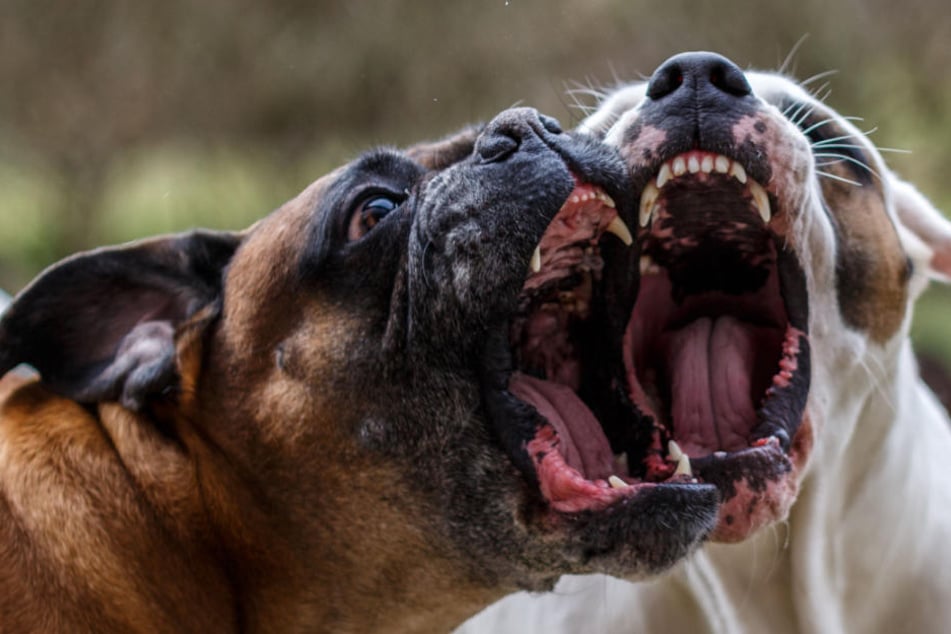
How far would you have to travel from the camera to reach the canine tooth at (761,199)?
217 cm

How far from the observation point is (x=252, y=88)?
4316 mm

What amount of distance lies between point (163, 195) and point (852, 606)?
2.87 m

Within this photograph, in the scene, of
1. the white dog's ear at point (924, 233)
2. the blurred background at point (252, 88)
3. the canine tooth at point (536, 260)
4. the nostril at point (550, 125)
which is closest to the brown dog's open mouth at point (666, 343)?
the canine tooth at point (536, 260)

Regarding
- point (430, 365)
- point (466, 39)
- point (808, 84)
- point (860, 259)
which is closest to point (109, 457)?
point (430, 365)

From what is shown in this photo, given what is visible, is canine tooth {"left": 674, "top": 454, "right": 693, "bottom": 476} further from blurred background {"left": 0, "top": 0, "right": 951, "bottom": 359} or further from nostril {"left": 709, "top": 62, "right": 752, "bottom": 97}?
blurred background {"left": 0, "top": 0, "right": 951, "bottom": 359}

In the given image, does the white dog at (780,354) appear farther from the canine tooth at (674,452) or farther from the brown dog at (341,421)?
the brown dog at (341,421)

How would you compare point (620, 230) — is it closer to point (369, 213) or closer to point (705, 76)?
point (705, 76)

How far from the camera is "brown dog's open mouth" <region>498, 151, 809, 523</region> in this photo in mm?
2033

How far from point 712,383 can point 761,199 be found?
1.26 feet

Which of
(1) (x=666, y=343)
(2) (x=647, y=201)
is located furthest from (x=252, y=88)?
(2) (x=647, y=201)

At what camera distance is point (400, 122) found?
157 inches

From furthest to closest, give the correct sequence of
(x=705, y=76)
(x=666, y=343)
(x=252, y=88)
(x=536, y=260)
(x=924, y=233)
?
(x=252, y=88) < (x=924, y=233) < (x=666, y=343) < (x=705, y=76) < (x=536, y=260)

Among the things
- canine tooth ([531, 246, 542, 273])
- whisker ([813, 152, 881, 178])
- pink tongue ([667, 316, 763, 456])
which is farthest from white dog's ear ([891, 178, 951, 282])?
canine tooth ([531, 246, 542, 273])

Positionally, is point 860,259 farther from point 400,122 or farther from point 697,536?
point 400,122
